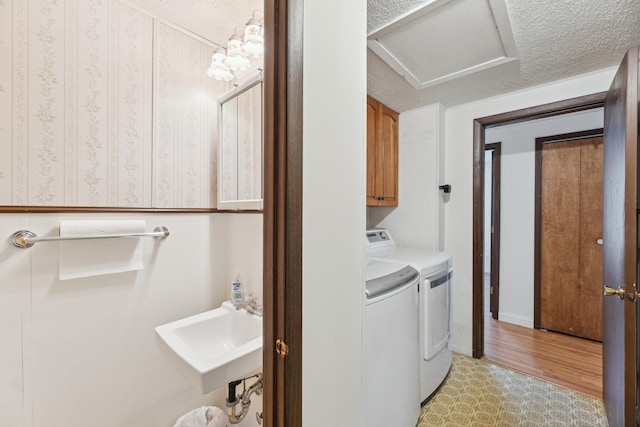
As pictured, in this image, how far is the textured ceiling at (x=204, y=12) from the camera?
1.33 m

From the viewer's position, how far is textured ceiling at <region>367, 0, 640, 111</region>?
1225mm

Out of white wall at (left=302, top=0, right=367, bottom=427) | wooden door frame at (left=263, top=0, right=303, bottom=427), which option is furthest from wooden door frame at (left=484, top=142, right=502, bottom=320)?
wooden door frame at (left=263, top=0, right=303, bottom=427)

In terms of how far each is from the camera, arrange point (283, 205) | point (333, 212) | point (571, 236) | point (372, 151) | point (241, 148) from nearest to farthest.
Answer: point (283, 205) → point (333, 212) → point (241, 148) → point (372, 151) → point (571, 236)

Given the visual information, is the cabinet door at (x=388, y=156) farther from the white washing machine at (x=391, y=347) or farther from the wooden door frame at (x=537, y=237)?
the wooden door frame at (x=537, y=237)

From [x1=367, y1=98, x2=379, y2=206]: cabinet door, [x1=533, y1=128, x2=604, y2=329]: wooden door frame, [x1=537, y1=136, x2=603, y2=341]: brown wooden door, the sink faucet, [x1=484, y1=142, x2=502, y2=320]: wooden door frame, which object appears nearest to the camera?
the sink faucet

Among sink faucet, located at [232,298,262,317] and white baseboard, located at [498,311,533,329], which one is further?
white baseboard, located at [498,311,533,329]

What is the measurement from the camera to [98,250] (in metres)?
1.22

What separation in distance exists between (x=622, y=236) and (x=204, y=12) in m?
2.20

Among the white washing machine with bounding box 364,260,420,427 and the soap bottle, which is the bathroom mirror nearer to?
the soap bottle

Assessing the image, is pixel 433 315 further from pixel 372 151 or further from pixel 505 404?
pixel 372 151

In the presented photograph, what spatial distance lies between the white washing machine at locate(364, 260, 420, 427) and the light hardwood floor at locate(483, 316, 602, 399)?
4.09 ft

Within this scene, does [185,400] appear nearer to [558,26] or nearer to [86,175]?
[86,175]

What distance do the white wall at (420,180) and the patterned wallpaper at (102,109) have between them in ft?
5.32

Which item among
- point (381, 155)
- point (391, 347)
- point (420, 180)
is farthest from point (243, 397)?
point (420, 180)
